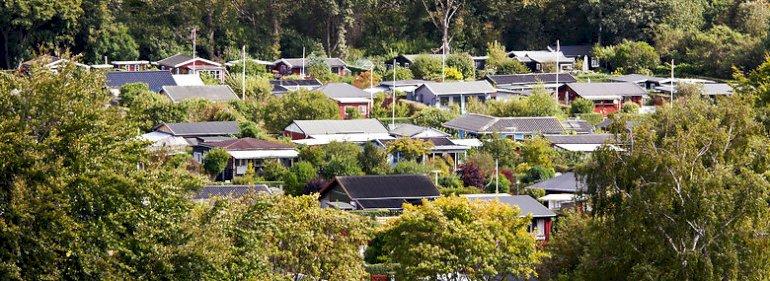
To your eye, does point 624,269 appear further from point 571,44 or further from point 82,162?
point 571,44

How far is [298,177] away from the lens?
24312 millimetres

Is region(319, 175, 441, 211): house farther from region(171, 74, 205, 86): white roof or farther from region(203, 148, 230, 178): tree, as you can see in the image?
region(171, 74, 205, 86): white roof

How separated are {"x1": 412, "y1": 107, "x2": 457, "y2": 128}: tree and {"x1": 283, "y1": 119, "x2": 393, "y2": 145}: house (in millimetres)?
1602

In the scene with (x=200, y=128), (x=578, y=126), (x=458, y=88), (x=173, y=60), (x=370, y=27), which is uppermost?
(x=370, y=27)

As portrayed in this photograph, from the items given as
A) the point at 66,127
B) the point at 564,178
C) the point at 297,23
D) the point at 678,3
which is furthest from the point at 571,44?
the point at 66,127

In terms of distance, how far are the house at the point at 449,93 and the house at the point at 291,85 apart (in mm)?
1991

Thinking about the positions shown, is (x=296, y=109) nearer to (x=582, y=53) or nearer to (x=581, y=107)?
(x=581, y=107)

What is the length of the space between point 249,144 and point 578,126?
6438mm

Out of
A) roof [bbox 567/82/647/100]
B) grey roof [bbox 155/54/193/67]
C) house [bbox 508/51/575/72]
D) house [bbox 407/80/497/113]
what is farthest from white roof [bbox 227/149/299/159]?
house [bbox 508/51/575/72]

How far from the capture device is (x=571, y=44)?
42.6 m

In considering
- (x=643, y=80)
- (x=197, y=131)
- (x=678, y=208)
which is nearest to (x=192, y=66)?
(x=197, y=131)

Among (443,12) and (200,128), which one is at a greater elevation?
(443,12)

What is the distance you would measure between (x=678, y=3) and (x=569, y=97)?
7870 millimetres

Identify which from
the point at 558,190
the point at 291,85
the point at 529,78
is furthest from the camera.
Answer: the point at 529,78
